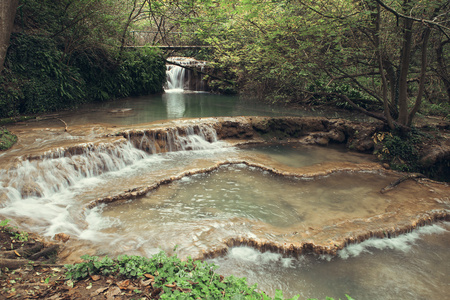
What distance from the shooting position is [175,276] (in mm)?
3068

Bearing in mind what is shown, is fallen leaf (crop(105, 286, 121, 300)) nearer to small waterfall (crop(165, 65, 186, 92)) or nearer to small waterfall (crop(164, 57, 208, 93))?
small waterfall (crop(164, 57, 208, 93))

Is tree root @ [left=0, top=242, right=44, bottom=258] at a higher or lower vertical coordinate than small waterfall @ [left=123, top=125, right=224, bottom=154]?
lower

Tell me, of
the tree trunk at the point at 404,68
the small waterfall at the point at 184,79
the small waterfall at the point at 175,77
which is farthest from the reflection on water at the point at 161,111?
the small waterfall at the point at 184,79

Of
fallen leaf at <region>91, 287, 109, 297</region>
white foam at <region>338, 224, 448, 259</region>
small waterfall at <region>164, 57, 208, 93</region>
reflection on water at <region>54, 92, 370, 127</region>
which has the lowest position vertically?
white foam at <region>338, 224, 448, 259</region>

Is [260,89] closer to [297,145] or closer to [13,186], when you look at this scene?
[297,145]

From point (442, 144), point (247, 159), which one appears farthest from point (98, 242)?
point (442, 144)

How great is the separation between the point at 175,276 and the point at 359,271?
119 inches

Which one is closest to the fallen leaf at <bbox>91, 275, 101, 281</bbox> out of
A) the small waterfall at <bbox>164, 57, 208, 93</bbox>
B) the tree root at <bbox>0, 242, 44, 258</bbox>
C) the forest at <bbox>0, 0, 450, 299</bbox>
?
the forest at <bbox>0, 0, 450, 299</bbox>

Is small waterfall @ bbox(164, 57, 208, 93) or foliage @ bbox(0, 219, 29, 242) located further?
small waterfall @ bbox(164, 57, 208, 93)

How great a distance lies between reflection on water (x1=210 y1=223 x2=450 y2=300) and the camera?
397cm

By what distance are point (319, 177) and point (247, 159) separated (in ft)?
7.71

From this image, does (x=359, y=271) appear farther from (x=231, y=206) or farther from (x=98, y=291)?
(x=98, y=291)

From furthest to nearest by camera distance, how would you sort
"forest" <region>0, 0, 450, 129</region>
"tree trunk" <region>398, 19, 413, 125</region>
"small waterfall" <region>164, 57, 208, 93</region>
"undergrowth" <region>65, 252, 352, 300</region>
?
"small waterfall" <region>164, 57, 208, 93</region>
"forest" <region>0, 0, 450, 129</region>
"tree trunk" <region>398, 19, 413, 125</region>
"undergrowth" <region>65, 252, 352, 300</region>

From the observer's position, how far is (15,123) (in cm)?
1011
